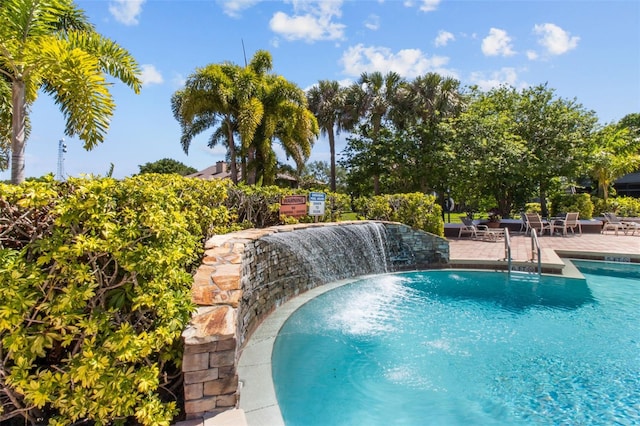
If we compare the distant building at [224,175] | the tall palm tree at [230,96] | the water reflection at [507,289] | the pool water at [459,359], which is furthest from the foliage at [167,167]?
the pool water at [459,359]

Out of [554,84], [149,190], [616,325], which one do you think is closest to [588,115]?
[554,84]

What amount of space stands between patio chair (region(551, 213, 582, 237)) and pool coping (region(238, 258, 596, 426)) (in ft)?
46.9

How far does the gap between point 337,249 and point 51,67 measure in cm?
682

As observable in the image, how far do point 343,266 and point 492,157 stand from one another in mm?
11321

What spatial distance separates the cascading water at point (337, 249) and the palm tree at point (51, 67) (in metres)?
4.58

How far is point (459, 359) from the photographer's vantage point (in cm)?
435

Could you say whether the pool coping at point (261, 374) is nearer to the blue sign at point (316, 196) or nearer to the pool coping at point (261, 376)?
the pool coping at point (261, 376)

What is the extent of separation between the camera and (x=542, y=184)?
1897 centimetres

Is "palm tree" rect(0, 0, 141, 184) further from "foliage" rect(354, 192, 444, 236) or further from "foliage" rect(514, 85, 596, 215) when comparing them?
"foliage" rect(514, 85, 596, 215)

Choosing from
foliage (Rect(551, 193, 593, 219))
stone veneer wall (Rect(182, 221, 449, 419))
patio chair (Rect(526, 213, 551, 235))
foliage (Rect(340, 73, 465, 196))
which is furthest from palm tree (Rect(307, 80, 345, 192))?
stone veneer wall (Rect(182, 221, 449, 419))

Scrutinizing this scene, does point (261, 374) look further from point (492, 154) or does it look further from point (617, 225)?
point (617, 225)

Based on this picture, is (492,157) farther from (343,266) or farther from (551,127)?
(343,266)

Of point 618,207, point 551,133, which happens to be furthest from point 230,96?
point 618,207

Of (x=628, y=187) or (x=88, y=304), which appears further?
(x=628, y=187)
